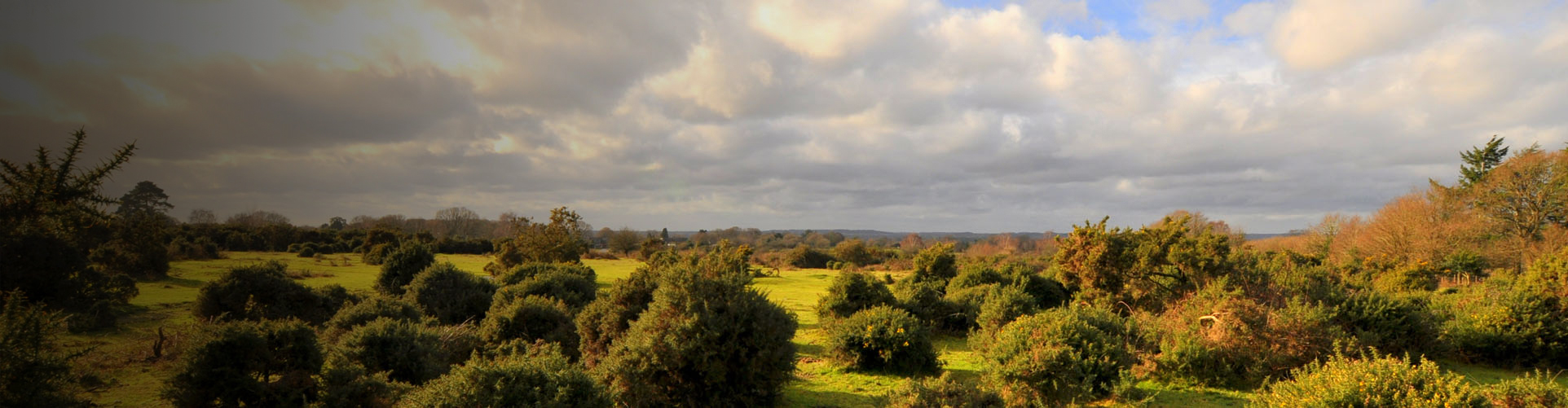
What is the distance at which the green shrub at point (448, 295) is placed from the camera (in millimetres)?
12766

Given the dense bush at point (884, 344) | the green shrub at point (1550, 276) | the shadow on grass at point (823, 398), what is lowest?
the shadow on grass at point (823, 398)

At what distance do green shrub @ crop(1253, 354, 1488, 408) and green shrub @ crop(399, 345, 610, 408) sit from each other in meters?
6.96

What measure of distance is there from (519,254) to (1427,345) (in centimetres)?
2734

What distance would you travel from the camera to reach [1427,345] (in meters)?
10.6

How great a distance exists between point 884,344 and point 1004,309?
11.6 feet

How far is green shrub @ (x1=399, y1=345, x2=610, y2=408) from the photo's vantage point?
501 centimetres

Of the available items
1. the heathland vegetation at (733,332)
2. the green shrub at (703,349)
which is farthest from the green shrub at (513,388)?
the green shrub at (703,349)

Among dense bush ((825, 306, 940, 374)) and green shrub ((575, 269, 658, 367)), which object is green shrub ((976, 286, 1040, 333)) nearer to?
dense bush ((825, 306, 940, 374))

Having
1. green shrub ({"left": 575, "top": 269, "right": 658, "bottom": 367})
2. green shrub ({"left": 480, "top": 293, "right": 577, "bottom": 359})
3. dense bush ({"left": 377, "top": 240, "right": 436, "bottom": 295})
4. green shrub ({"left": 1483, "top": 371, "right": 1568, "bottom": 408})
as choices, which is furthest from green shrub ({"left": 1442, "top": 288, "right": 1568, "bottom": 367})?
dense bush ({"left": 377, "top": 240, "right": 436, "bottom": 295})

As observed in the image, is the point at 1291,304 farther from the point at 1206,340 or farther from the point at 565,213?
the point at 565,213

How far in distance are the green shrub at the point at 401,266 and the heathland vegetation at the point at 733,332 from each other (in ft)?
0.20

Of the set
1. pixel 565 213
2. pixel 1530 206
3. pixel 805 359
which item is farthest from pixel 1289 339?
pixel 1530 206

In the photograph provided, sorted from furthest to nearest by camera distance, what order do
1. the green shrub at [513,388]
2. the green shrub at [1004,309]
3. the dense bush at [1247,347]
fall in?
the green shrub at [1004,309] → the dense bush at [1247,347] → the green shrub at [513,388]

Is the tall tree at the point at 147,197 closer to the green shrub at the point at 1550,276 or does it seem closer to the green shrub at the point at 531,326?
the green shrub at the point at 531,326
